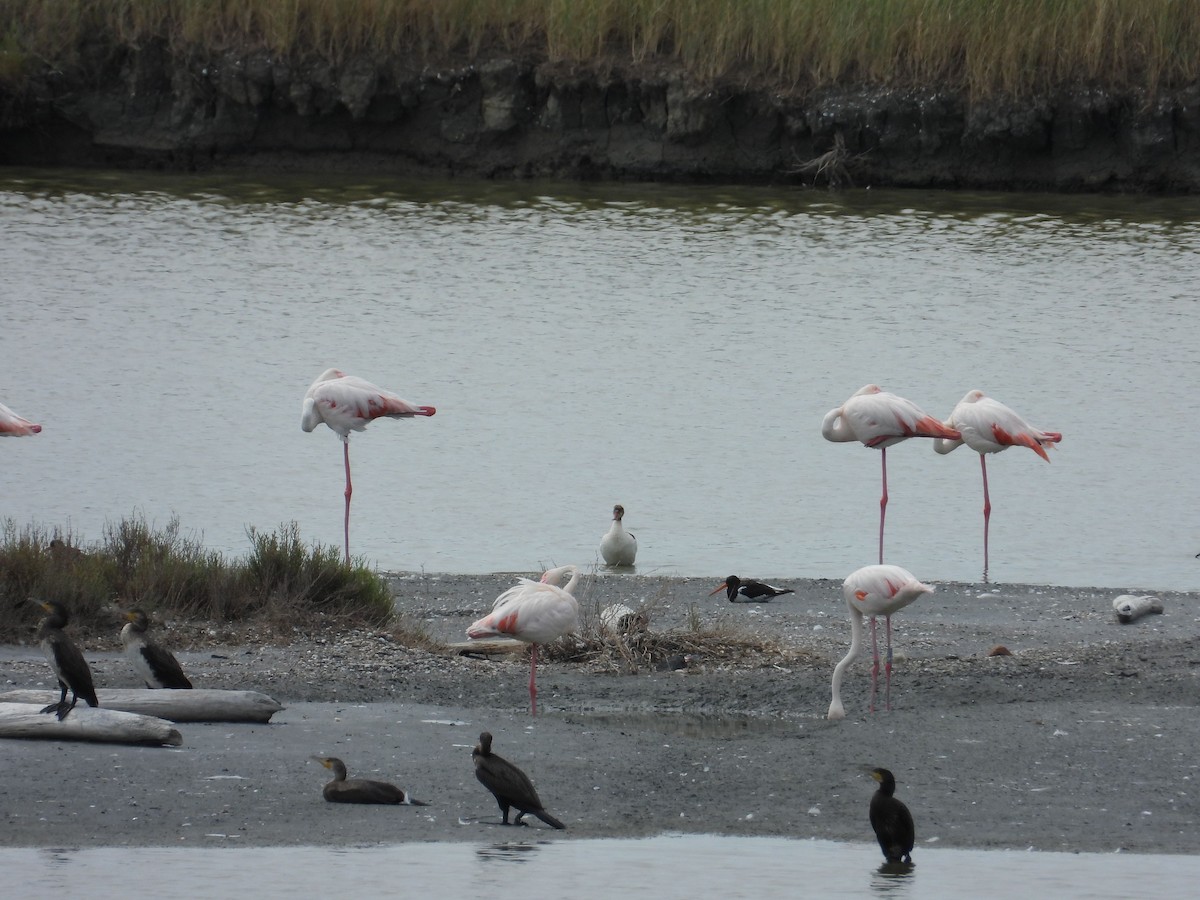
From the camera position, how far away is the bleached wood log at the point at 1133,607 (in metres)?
12.1

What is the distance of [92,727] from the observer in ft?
27.8

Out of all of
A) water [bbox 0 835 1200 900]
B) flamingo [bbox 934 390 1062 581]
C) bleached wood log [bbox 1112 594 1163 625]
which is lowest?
water [bbox 0 835 1200 900]

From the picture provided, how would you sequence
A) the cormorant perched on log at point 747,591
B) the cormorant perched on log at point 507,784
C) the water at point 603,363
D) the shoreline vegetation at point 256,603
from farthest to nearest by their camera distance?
1. the water at point 603,363
2. the cormorant perched on log at point 747,591
3. the shoreline vegetation at point 256,603
4. the cormorant perched on log at point 507,784

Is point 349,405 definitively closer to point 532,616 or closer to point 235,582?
point 235,582

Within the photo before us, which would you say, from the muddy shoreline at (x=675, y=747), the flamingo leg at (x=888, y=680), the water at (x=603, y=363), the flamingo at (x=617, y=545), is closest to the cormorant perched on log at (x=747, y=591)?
the muddy shoreline at (x=675, y=747)

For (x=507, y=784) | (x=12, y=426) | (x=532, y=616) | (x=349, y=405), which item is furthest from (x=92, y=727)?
(x=349, y=405)

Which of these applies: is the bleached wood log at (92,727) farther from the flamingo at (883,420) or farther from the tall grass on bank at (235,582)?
the flamingo at (883,420)

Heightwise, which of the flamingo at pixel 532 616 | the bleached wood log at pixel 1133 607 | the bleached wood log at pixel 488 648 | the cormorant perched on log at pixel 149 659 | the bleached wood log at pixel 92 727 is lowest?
the bleached wood log at pixel 488 648

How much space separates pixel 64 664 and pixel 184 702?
827 millimetres

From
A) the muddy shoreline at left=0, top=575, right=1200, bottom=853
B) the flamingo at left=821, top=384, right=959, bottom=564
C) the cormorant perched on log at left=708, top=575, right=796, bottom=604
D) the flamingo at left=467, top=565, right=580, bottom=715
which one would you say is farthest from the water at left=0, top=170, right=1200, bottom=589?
the flamingo at left=467, top=565, right=580, bottom=715

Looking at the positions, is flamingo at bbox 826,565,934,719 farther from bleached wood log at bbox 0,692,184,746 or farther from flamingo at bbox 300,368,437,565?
flamingo at bbox 300,368,437,565

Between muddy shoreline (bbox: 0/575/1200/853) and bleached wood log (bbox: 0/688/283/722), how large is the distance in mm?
88

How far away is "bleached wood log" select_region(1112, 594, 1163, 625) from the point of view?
12148mm

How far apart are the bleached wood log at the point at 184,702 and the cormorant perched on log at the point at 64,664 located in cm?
21
